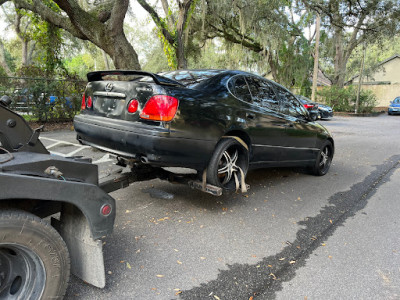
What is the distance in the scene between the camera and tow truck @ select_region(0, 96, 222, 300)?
176 cm

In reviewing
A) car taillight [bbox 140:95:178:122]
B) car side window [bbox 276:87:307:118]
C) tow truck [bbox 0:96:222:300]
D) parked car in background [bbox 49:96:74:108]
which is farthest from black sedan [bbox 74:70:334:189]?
parked car in background [bbox 49:96:74:108]

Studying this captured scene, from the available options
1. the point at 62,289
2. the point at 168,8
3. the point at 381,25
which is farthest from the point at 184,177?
the point at 381,25

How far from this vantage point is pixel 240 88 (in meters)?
4.14

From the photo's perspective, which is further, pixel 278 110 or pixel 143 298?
pixel 278 110

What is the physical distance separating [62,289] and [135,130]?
1710 mm

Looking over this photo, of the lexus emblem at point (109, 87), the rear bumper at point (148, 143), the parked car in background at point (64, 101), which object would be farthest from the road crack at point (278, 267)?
the parked car in background at point (64, 101)

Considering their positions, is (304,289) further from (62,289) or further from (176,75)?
(176,75)

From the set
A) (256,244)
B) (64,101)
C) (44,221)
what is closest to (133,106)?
(44,221)

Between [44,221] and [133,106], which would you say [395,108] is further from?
[44,221]

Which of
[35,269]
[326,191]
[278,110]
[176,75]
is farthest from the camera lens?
[326,191]

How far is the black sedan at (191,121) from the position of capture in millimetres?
3197

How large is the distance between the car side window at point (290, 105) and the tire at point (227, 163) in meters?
1.37

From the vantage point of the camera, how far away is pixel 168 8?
12148 mm

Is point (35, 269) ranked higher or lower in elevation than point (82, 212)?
lower
